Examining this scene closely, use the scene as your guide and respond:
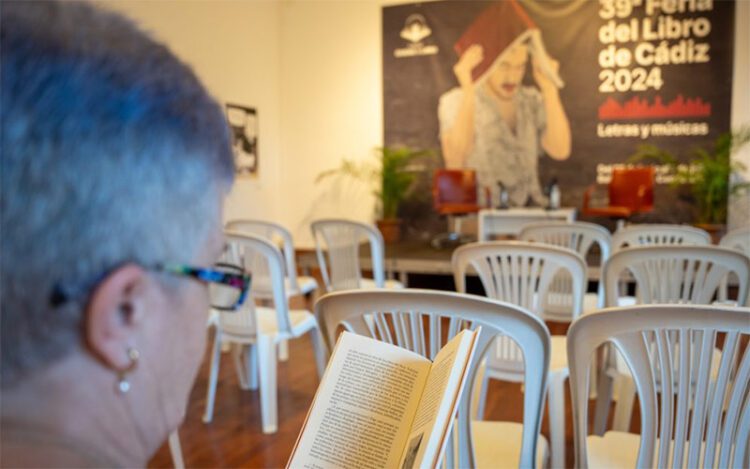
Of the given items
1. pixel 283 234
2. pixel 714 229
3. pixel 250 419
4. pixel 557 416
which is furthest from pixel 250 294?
pixel 714 229

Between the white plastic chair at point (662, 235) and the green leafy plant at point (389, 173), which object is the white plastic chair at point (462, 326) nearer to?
the white plastic chair at point (662, 235)

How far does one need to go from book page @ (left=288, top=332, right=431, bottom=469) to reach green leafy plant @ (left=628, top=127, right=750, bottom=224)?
6.49m

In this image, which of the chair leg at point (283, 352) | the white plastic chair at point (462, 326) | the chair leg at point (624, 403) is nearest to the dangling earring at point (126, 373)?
the white plastic chair at point (462, 326)

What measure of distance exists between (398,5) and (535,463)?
7.33 m

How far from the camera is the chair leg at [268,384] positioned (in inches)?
112

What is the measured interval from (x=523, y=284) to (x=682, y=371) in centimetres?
123

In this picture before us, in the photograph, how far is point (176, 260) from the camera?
0.54 meters

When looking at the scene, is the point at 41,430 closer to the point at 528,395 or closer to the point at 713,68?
the point at 528,395

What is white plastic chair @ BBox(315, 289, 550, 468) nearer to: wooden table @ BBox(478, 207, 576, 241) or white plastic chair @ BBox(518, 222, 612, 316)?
white plastic chair @ BBox(518, 222, 612, 316)

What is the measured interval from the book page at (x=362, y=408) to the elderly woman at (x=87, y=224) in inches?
15.3

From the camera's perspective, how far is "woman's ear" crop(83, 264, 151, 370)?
50cm

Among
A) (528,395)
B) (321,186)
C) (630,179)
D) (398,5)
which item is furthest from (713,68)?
(528,395)

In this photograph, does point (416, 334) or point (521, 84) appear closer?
point (416, 334)

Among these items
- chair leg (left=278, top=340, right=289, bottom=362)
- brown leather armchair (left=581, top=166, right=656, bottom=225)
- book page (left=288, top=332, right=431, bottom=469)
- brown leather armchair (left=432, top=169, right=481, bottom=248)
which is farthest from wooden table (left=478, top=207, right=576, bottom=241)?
book page (left=288, top=332, right=431, bottom=469)
